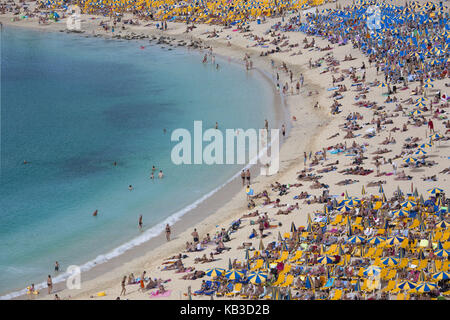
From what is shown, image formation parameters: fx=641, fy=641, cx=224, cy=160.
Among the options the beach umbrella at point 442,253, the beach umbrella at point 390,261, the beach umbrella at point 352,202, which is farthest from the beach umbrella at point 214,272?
the beach umbrella at point 442,253

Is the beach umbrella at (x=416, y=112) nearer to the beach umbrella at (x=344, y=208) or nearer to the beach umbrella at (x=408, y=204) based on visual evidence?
the beach umbrella at (x=344, y=208)

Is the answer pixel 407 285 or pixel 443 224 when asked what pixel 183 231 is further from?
pixel 407 285

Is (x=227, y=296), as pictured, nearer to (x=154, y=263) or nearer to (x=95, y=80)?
(x=154, y=263)

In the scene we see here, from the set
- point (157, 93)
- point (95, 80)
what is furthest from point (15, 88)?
point (157, 93)

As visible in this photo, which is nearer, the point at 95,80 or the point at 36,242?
the point at 36,242

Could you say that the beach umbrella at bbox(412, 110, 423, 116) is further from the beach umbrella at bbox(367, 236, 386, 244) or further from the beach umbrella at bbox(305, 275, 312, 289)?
the beach umbrella at bbox(305, 275, 312, 289)
